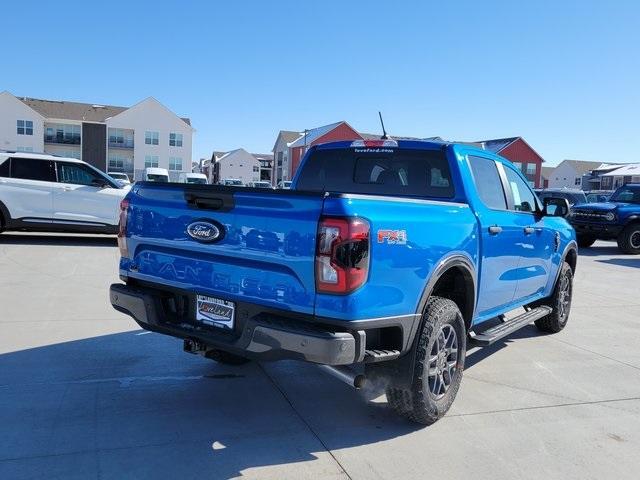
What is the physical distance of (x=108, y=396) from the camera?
4.16 meters

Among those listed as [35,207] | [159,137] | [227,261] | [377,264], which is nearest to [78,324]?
[227,261]

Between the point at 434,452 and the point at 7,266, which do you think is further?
the point at 7,266

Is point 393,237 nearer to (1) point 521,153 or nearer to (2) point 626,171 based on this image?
(1) point 521,153

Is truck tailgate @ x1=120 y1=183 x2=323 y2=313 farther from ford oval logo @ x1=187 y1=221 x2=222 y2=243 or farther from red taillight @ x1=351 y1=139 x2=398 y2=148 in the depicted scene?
red taillight @ x1=351 y1=139 x2=398 y2=148

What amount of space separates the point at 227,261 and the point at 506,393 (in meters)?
2.66

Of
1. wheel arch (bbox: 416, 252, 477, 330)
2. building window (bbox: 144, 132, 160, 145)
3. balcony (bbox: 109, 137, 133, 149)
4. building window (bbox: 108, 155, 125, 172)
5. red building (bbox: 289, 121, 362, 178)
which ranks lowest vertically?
wheel arch (bbox: 416, 252, 477, 330)

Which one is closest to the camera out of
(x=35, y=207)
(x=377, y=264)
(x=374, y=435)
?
(x=377, y=264)

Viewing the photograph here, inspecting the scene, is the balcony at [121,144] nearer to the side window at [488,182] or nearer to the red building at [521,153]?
the red building at [521,153]

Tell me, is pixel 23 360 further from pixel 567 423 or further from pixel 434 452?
pixel 567 423

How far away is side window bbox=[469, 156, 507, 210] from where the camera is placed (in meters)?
4.69

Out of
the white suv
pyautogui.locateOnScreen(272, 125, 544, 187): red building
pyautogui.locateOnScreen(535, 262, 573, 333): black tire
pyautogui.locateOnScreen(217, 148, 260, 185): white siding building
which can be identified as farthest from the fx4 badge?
pyautogui.locateOnScreen(217, 148, 260, 185): white siding building

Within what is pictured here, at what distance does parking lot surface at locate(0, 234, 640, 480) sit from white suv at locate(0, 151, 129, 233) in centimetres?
629

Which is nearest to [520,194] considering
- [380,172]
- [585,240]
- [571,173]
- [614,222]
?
[380,172]

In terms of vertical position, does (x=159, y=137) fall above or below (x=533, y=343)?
above
